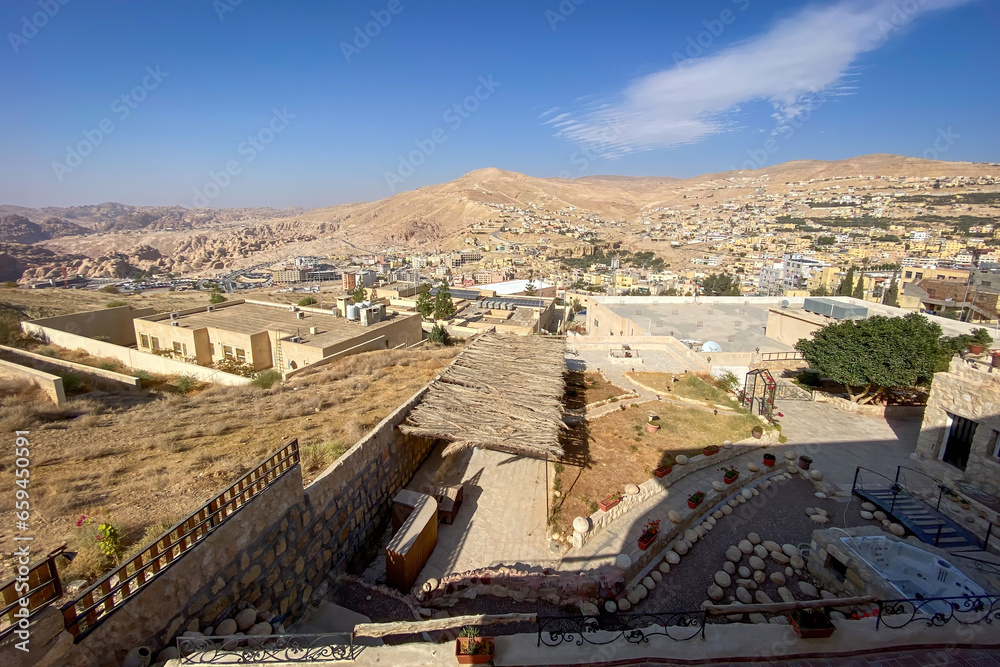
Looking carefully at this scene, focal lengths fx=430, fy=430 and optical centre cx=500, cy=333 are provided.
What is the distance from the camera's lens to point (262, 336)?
19172 millimetres

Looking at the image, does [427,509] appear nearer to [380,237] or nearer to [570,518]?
[570,518]

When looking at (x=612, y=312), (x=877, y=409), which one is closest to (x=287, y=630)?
(x=877, y=409)

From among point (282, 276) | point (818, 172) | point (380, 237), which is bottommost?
point (282, 276)

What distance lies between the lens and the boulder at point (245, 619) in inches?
206

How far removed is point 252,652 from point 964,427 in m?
14.5

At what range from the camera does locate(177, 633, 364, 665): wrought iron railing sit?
4293 mm

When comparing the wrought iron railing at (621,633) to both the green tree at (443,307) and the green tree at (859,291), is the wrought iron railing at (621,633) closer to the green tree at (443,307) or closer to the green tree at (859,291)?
the green tree at (443,307)

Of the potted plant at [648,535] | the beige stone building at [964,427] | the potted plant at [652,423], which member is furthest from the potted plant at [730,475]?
the beige stone building at [964,427]

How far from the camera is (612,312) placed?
96.5 feet

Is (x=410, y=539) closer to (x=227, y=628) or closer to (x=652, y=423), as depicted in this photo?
(x=227, y=628)

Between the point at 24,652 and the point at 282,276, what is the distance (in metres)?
111

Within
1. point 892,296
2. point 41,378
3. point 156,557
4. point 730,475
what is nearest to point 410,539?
point 156,557

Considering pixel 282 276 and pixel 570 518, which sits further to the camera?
pixel 282 276

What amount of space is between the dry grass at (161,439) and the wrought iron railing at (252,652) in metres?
1.57
